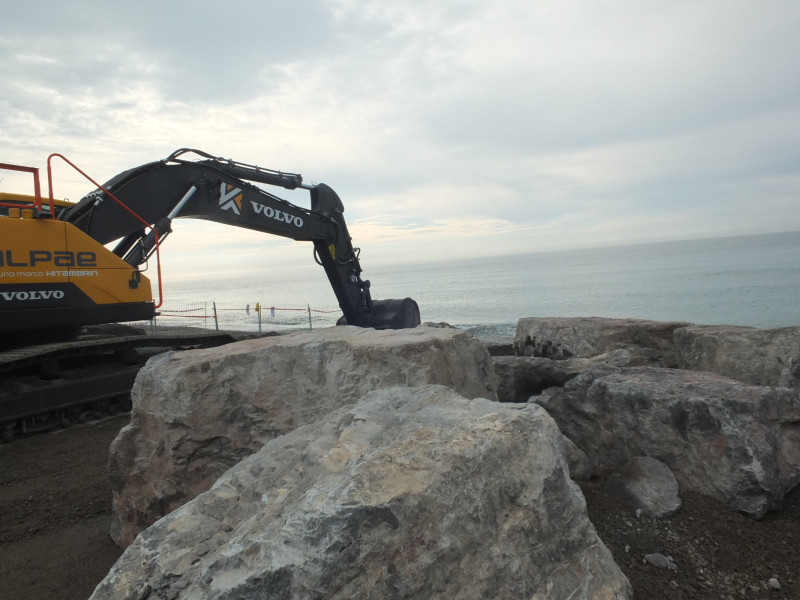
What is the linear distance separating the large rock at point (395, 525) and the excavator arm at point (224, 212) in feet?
16.9

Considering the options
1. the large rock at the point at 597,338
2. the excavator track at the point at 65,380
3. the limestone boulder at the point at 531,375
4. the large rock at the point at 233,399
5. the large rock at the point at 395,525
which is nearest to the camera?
the large rock at the point at 395,525

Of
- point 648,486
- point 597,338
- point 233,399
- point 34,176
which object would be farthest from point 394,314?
point 648,486

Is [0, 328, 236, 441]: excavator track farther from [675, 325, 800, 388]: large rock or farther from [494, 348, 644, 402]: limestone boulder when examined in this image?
[675, 325, 800, 388]: large rock

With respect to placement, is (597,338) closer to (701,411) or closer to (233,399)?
(701,411)

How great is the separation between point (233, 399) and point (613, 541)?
229 cm

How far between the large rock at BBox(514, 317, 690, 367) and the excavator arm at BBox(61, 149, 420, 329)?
2.77m

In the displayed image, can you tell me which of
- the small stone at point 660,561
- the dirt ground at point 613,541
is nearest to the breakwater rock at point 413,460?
the dirt ground at point 613,541

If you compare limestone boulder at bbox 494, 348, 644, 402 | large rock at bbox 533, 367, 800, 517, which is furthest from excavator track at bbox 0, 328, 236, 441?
Answer: large rock at bbox 533, 367, 800, 517

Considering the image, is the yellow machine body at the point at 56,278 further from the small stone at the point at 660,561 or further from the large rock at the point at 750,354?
the large rock at the point at 750,354

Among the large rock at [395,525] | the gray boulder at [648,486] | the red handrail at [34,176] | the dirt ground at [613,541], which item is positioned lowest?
the dirt ground at [613,541]

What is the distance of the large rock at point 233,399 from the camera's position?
324cm

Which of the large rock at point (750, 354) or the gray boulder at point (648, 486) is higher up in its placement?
the large rock at point (750, 354)

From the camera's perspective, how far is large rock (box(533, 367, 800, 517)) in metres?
2.94

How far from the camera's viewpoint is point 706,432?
3053 mm
